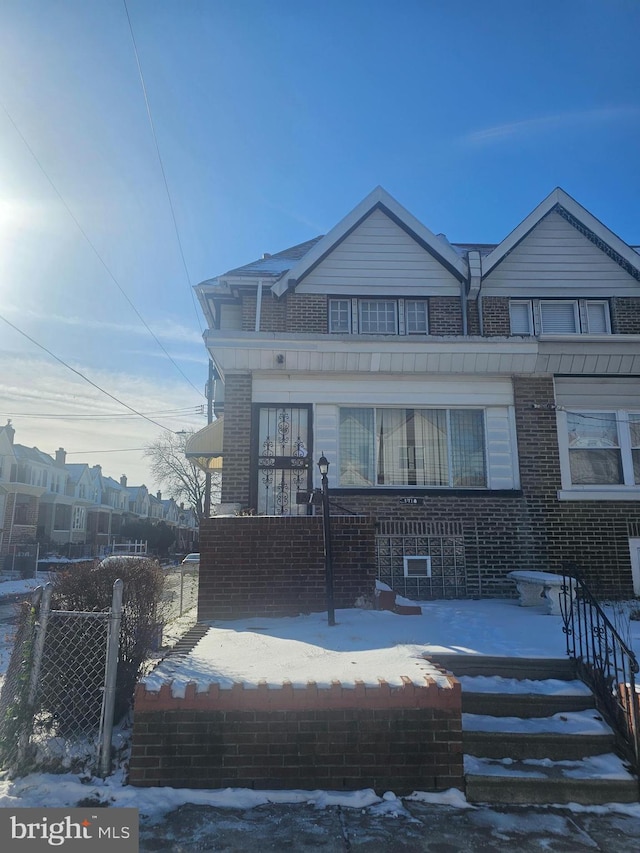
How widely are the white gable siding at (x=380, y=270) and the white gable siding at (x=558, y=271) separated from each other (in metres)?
1.12

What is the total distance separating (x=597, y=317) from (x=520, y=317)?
5.37 feet

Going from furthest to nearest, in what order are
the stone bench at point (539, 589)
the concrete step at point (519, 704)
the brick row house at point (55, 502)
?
the brick row house at point (55, 502), the stone bench at point (539, 589), the concrete step at point (519, 704)

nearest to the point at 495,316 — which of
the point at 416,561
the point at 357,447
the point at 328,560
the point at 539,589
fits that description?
the point at 357,447

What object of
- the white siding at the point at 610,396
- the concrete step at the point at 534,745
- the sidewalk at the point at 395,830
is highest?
the white siding at the point at 610,396

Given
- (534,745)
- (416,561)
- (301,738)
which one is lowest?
(534,745)

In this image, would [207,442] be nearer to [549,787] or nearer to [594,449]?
[594,449]

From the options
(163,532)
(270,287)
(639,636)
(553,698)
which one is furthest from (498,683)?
(163,532)

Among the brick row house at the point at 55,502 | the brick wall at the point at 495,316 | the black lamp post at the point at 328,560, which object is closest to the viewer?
the black lamp post at the point at 328,560

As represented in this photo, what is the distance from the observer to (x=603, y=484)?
1023 cm

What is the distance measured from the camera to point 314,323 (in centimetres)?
1134

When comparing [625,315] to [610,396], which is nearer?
[610,396]

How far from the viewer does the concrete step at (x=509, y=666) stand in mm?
5332

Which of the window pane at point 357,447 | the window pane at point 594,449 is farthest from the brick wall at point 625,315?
the window pane at point 357,447

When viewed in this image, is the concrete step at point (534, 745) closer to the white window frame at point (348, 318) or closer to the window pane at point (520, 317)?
the white window frame at point (348, 318)
